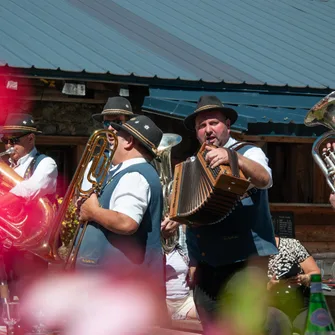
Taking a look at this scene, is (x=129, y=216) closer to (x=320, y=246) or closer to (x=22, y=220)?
(x=22, y=220)

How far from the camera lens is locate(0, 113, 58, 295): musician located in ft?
23.1

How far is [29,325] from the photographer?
6809mm

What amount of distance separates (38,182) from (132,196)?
211cm

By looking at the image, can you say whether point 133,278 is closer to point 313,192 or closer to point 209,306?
point 209,306

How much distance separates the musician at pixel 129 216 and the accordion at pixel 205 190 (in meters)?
0.23

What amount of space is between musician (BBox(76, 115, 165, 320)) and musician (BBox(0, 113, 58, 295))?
1.80m

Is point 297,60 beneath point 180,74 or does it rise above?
above

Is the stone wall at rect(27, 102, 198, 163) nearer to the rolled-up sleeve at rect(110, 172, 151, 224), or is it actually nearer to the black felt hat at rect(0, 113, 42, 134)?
the black felt hat at rect(0, 113, 42, 134)

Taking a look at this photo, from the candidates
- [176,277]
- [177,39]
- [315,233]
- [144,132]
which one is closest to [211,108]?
[144,132]

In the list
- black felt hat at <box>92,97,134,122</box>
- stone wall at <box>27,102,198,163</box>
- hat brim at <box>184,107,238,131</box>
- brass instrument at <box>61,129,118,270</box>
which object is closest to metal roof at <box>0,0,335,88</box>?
stone wall at <box>27,102,198,163</box>

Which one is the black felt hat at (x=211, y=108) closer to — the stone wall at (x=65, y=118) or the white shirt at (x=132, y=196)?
the white shirt at (x=132, y=196)

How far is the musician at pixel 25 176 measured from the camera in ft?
23.1

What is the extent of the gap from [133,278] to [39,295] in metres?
1.90

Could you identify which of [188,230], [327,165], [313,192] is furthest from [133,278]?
[313,192]
